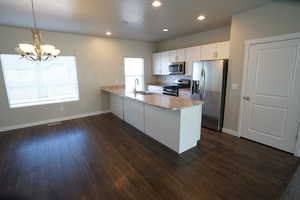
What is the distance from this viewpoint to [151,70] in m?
6.50

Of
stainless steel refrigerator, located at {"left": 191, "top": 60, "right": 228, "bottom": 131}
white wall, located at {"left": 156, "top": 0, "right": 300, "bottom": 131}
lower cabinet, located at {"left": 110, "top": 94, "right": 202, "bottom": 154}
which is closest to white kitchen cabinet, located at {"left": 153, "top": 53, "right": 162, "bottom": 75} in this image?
stainless steel refrigerator, located at {"left": 191, "top": 60, "right": 228, "bottom": 131}

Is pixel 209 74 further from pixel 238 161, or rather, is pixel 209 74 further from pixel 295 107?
pixel 238 161

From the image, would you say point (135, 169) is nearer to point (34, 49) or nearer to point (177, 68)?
point (34, 49)

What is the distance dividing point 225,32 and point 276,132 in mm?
2848

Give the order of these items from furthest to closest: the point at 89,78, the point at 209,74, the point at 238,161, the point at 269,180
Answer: the point at 89,78 → the point at 209,74 → the point at 238,161 → the point at 269,180

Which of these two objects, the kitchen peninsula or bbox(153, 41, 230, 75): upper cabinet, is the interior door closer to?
bbox(153, 41, 230, 75): upper cabinet

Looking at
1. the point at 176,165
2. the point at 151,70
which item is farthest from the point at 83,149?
the point at 151,70

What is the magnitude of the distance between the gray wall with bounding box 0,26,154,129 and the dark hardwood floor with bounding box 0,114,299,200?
0.91 metres

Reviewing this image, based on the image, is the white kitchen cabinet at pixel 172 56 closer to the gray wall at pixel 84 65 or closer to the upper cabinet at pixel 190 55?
the upper cabinet at pixel 190 55

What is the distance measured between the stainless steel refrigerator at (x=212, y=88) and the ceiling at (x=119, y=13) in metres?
1.12

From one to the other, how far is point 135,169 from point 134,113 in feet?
5.80

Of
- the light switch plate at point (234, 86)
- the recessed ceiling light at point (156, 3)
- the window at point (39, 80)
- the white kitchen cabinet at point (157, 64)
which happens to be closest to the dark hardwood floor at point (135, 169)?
the light switch plate at point (234, 86)

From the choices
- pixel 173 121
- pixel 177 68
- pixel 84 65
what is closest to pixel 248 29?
pixel 177 68

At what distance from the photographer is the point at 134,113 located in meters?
3.86
